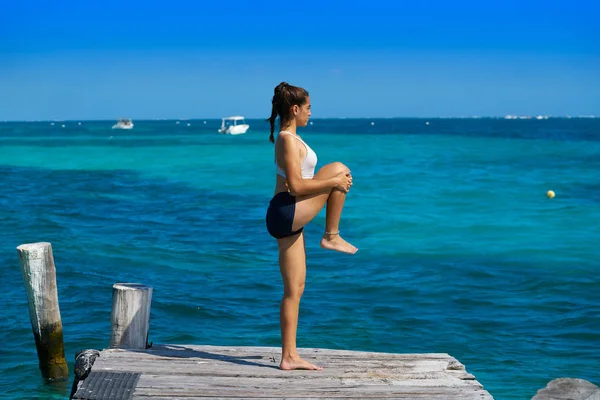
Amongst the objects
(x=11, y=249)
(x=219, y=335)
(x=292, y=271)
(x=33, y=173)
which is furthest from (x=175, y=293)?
(x=33, y=173)

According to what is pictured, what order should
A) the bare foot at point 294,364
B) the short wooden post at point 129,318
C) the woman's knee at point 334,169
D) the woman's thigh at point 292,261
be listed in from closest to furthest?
the woman's knee at point 334,169 < the woman's thigh at point 292,261 < the bare foot at point 294,364 < the short wooden post at point 129,318

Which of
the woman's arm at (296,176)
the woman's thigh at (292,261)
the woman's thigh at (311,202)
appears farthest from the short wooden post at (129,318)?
the woman's arm at (296,176)

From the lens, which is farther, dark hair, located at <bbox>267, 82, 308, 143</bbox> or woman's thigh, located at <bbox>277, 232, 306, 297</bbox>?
woman's thigh, located at <bbox>277, 232, 306, 297</bbox>

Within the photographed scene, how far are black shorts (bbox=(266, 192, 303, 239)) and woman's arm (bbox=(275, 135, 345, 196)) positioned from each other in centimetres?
14

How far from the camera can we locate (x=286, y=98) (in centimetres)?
→ 621

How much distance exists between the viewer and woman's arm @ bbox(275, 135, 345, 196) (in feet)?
19.9

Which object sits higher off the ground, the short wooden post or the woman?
the woman

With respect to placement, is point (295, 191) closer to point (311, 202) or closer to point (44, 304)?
point (311, 202)

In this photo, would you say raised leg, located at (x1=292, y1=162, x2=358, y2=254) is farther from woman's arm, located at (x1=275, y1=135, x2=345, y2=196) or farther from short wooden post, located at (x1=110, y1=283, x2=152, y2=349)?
short wooden post, located at (x1=110, y1=283, x2=152, y2=349)

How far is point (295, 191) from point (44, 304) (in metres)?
4.16

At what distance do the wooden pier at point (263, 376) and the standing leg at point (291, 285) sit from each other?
0.47 ft

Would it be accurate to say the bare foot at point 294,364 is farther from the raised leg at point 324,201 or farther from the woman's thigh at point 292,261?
the raised leg at point 324,201

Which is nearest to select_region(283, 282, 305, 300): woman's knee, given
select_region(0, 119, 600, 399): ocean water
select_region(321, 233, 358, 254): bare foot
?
select_region(321, 233, 358, 254): bare foot

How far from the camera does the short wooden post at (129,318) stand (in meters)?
7.49
